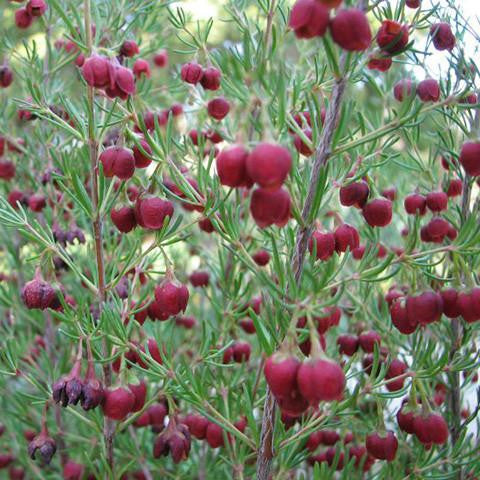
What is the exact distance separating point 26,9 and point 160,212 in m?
0.68

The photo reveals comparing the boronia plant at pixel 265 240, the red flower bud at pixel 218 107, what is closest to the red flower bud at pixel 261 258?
the boronia plant at pixel 265 240

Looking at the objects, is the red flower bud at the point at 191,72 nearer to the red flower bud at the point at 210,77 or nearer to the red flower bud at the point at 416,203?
the red flower bud at the point at 210,77

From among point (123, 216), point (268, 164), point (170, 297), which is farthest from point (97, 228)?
point (268, 164)

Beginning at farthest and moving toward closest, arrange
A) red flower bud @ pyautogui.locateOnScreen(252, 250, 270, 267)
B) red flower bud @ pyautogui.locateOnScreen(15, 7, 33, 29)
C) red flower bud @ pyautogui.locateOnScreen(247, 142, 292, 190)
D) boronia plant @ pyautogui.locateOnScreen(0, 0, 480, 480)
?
red flower bud @ pyautogui.locateOnScreen(252, 250, 270, 267), red flower bud @ pyautogui.locateOnScreen(15, 7, 33, 29), boronia plant @ pyautogui.locateOnScreen(0, 0, 480, 480), red flower bud @ pyautogui.locateOnScreen(247, 142, 292, 190)

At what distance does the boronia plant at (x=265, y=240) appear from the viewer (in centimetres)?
75

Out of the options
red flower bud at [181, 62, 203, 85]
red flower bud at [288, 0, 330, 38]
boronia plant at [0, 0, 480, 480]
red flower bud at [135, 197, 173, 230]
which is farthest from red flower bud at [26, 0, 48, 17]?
red flower bud at [288, 0, 330, 38]

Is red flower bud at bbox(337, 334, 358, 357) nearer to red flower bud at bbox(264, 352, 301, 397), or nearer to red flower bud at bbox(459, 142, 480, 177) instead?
red flower bud at bbox(459, 142, 480, 177)

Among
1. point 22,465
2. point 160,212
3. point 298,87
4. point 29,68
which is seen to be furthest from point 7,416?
point 298,87

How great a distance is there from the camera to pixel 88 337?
1013 mm

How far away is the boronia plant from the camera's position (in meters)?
0.75

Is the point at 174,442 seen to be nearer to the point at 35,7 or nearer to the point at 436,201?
the point at 436,201

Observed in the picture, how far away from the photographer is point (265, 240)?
1.35m

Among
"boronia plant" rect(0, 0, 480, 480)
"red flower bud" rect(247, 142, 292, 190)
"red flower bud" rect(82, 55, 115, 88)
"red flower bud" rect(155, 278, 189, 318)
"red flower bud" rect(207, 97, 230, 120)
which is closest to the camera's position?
"red flower bud" rect(247, 142, 292, 190)

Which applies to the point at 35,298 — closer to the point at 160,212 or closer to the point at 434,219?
the point at 160,212
